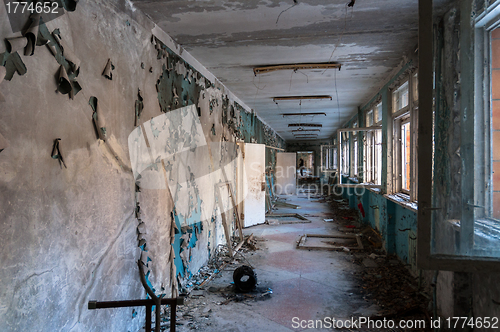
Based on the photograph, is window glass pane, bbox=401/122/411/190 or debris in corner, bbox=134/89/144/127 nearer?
debris in corner, bbox=134/89/144/127

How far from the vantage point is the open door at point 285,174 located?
1310 cm

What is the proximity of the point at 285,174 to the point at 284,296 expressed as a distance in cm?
1007

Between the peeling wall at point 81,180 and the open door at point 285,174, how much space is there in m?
10.1

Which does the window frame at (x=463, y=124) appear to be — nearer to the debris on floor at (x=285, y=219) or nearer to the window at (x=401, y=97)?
the window at (x=401, y=97)

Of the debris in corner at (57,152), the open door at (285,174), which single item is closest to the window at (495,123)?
the debris in corner at (57,152)

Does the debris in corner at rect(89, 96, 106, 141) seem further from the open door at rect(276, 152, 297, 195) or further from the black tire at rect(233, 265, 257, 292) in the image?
the open door at rect(276, 152, 297, 195)

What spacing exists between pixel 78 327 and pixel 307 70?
4161 mm

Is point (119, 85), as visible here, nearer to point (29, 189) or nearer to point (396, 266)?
point (29, 189)

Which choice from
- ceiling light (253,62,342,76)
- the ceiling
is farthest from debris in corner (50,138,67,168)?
ceiling light (253,62,342,76)

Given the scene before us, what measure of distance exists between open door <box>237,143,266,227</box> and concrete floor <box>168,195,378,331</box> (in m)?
1.71

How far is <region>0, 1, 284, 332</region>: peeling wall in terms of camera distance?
1.47 meters

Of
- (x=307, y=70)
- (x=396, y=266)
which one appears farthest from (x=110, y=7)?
(x=396, y=266)

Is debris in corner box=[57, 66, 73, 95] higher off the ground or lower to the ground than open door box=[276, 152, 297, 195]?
higher

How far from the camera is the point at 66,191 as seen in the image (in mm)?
1786
